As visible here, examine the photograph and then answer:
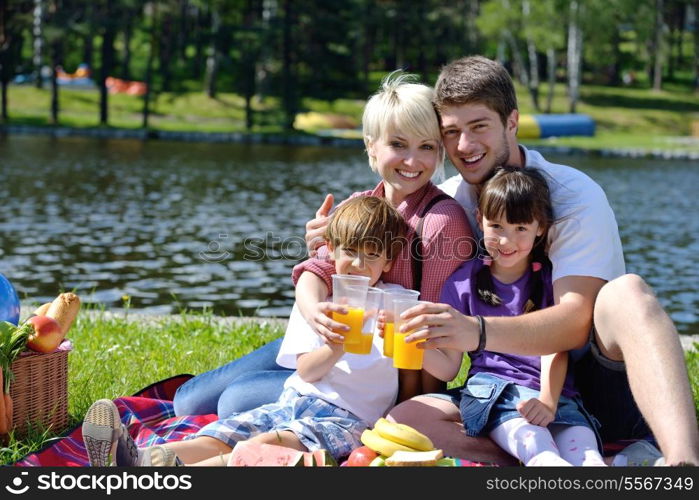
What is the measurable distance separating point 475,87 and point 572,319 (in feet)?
3.50

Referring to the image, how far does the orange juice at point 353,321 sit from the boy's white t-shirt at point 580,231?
2.76 ft

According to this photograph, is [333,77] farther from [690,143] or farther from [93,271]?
[93,271]

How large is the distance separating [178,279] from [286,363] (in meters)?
7.63

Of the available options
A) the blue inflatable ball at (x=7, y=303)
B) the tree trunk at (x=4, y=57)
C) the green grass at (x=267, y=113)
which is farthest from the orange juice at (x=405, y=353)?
the tree trunk at (x=4, y=57)

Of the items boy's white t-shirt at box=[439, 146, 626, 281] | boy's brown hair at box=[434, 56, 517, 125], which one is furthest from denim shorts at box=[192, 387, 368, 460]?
boy's brown hair at box=[434, 56, 517, 125]

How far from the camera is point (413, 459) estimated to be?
138 inches

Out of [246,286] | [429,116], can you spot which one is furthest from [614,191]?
[429,116]

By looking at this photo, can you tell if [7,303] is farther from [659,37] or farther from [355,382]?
[659,37]

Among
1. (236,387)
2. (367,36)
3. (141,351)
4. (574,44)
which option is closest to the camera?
(236,387)

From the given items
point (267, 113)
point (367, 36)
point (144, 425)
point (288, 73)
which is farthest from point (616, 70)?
point (144, 425)

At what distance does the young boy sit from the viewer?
386cm

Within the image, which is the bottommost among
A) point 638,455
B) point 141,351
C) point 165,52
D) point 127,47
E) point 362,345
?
point 141,351

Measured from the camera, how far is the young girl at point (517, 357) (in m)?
3.75

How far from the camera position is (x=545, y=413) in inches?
147
